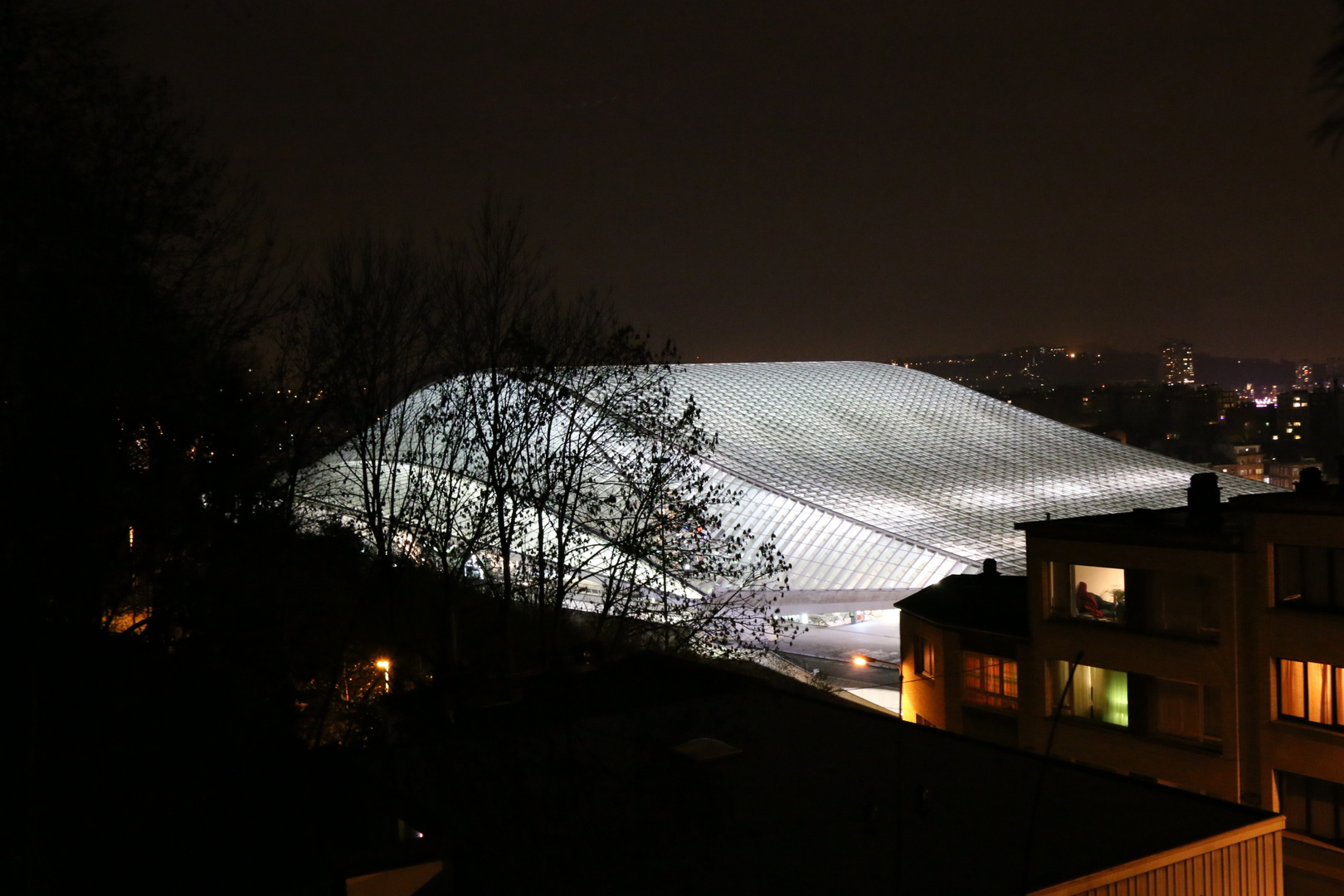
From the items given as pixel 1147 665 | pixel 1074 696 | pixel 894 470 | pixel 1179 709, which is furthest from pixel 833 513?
pixel 1179 709

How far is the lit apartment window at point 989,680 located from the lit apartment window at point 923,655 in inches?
32.6

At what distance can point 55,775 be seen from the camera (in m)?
10.1

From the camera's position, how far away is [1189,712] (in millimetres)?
15711

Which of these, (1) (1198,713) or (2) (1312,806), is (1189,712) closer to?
(1) (1198,713)

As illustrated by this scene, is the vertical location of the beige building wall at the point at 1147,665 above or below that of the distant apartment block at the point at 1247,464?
below

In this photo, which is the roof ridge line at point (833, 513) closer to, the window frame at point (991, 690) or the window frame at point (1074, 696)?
the window frame at point (991, 690)

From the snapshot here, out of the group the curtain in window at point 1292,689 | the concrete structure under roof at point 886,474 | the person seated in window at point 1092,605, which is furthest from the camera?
the concrete structure under roof at point 886,474

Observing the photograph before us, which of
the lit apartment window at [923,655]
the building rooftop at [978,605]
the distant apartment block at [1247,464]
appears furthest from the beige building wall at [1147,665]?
the distant apartment block at [1247,464]

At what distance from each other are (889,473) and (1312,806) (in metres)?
27.4

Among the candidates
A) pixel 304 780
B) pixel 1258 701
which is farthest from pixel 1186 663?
pixel 304 780

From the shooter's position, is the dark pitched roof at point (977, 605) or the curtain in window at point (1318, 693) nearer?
the curtain in window at point (1318, 693)

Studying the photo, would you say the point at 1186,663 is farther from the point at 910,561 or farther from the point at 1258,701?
the point at 910,561

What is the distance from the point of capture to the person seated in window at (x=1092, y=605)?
55.6 feet

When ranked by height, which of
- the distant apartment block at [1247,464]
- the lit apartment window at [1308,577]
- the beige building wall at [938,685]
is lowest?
the beige building wall at [938,685]
